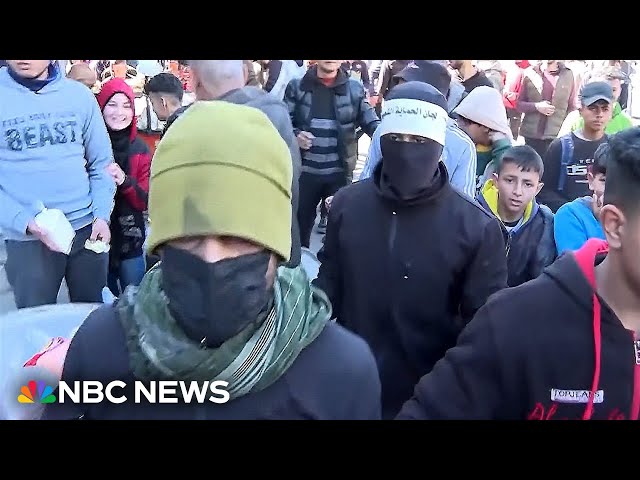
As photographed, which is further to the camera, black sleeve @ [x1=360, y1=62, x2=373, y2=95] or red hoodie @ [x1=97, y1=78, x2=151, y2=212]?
black sleeve @ [x1=360, y1=62, x2=373, y2=95]

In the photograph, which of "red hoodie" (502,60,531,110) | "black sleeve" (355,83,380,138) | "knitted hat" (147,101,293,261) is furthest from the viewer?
"black sleeve" (355,83,380,138)

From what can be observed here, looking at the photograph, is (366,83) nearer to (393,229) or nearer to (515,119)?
(515,119)

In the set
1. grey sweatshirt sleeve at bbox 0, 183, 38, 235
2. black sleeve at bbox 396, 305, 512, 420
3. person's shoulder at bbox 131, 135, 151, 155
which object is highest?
person's shoulder at bbox 131, 135, 151, 155

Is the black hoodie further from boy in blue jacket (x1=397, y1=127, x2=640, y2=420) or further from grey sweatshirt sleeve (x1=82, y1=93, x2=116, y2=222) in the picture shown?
grey sweatshirt sleeve (x1=82, y1=93, x2=116, y2=222)

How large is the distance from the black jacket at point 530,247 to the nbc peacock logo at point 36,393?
3.88ft

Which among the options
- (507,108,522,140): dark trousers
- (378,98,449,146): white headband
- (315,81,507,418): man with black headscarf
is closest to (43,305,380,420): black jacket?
(315,81,507,418): man with black headscarf

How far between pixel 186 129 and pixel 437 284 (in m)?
0.78

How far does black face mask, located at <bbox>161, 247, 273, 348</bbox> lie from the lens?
3.76 ft

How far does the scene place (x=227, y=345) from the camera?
1.15 metres

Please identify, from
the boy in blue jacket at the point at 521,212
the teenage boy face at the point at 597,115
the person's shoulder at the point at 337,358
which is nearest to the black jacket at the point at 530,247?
the boy in blue jacket at the point at 521,212

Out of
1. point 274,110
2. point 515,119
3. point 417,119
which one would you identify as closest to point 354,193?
point 417,119

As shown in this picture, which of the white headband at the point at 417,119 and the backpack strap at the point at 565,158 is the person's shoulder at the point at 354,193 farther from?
the backpack strap at the point at 565,158

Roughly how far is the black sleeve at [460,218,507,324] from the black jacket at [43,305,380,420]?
1.66 feet
